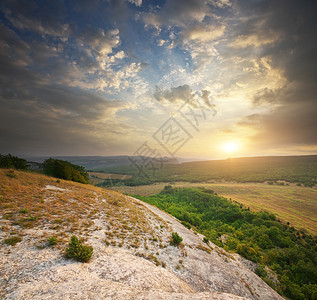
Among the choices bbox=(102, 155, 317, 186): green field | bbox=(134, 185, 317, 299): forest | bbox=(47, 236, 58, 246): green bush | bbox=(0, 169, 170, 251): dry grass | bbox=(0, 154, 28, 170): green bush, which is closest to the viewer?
bbox=(47, 236, 58, 246): green bush

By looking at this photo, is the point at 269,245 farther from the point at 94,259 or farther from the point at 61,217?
the point at 61,217

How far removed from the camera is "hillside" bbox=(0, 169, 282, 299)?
5.00 m

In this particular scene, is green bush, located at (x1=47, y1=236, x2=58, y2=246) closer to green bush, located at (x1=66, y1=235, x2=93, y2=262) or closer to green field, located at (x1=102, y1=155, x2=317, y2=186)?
green bush, located at (x1=66, y1=235, x2=93, y2=262)

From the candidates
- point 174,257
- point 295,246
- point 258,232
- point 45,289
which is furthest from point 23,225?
point 295,246

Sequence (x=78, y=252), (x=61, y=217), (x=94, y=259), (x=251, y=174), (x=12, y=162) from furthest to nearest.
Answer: (x=251, y=174) → (x=12, y=162) → (x=61, y=217) → (x=94, y=259) → (x=78, y=252)

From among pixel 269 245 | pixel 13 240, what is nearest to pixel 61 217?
pixel 13 240

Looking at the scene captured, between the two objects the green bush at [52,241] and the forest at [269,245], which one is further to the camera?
the forest at [269,245]

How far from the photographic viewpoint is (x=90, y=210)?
41.7 ft

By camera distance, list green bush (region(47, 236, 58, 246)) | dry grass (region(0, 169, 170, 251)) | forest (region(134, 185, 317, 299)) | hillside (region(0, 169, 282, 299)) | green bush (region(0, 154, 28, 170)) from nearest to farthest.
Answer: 1. hillside (region(0, 169, 282, 299))
2. green bush (region(47, 236, 58, 246))
3. dry grass (region(0, 169, 170, 251))
4. forest (region(134, 185, 317, 299))
5. green bush (region(0, 154, 28, 170))

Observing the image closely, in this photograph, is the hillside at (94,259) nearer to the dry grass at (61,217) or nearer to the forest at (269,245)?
the dry grass at (61,217)

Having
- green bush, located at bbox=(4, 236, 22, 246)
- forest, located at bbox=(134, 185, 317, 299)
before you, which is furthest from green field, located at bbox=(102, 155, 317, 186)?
green bush, located at bbox=(4, 236, 22, 246)

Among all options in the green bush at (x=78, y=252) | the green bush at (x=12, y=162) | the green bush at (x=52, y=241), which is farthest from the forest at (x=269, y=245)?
the green bush at (x=12, y=162)

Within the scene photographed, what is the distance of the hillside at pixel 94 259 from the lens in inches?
197

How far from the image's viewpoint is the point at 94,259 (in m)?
6.93
